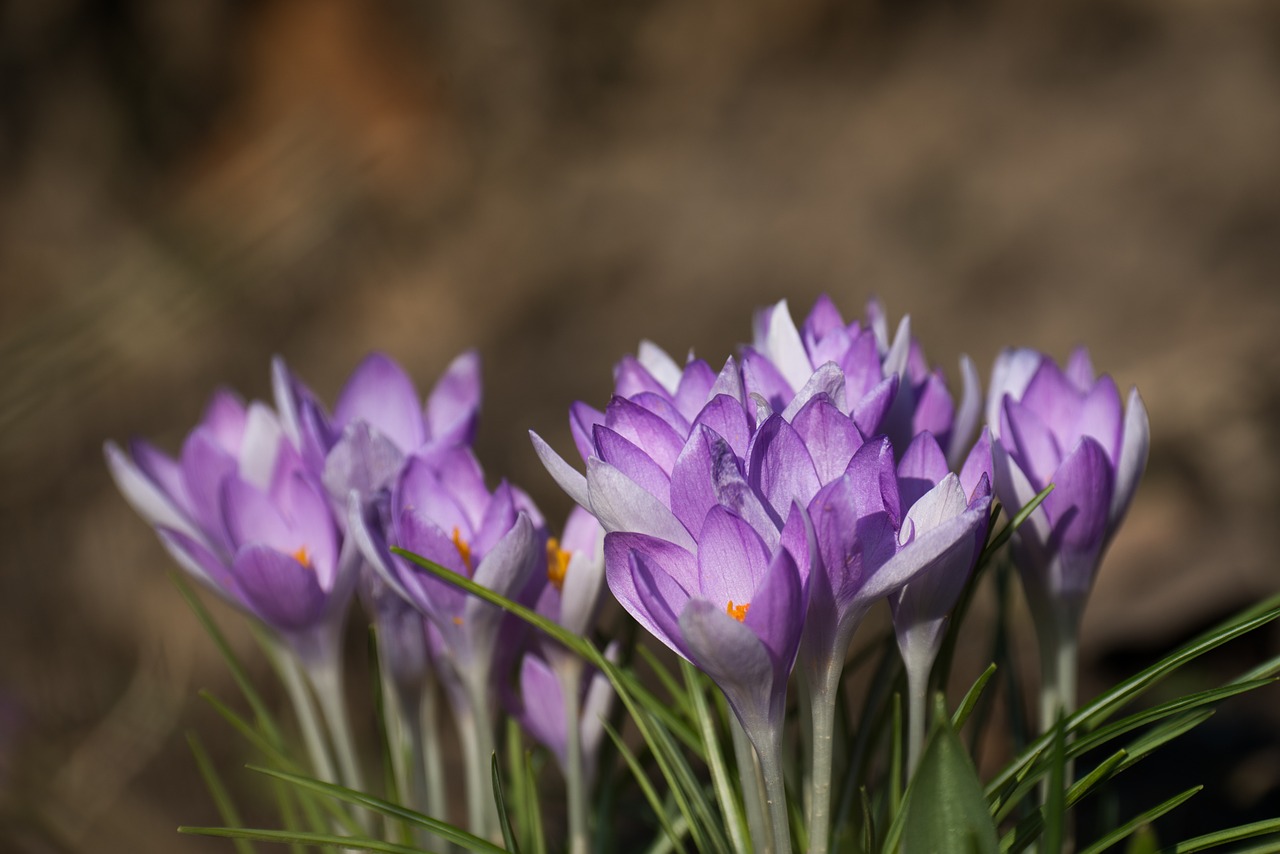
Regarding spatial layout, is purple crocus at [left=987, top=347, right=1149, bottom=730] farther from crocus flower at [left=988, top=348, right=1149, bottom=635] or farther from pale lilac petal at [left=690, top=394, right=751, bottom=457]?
pale lilac petal at [left=690, top=394, right=751, bottom=457]

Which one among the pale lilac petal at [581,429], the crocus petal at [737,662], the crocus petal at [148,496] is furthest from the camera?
the crocus petal at [148,496]

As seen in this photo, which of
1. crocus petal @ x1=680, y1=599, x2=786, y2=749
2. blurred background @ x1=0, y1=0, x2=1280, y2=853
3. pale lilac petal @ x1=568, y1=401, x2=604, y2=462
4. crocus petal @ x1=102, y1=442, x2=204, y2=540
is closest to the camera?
crocus petal @ x1=680, y1=599, x2=786, y2=749

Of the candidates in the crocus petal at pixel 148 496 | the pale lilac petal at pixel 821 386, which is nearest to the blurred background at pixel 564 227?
the crocus petal at pixel 148 496

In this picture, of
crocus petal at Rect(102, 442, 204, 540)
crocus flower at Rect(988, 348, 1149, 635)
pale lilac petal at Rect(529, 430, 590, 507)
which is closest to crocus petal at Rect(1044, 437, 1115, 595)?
crocus flower at Rect(988, 348, 1149, 635)

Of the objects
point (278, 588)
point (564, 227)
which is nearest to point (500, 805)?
point (278, 588)

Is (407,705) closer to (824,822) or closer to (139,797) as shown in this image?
(824,822)

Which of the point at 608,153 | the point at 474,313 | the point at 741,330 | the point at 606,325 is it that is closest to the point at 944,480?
the point at 741,330

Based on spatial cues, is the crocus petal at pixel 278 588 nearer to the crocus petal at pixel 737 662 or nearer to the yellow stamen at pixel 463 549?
the yellow stamen at pixel 463 549
